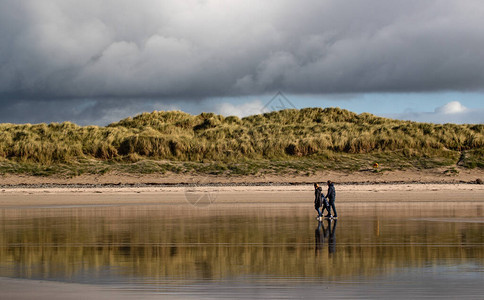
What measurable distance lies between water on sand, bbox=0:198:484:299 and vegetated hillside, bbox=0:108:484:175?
97.2 ft

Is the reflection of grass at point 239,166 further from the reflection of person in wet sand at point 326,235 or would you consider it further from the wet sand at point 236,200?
the reflection of person in wet sand at point 326,235

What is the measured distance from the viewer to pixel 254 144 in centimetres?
5500

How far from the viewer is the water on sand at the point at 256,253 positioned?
930 centimetres

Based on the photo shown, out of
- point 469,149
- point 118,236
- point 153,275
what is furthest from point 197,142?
point 153,275

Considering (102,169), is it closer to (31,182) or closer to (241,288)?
(31,182)

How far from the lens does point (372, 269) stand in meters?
10.7

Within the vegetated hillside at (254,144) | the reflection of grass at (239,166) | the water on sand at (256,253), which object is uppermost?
the vegetated hillside at (254,144)

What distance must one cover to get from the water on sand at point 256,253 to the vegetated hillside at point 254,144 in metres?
29.6

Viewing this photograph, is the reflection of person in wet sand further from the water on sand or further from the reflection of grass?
the reflection of grass

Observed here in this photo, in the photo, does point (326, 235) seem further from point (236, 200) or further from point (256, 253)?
point (236, 200)

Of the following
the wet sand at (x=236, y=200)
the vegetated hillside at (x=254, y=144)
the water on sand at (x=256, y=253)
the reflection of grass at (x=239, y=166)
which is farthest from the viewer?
the vegetated hillside at (x=254, y=144)

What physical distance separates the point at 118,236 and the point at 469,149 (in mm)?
43840

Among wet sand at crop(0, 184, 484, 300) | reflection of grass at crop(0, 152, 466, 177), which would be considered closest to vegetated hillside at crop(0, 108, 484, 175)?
reflection of grass at crop(0, 152, 466, 177)

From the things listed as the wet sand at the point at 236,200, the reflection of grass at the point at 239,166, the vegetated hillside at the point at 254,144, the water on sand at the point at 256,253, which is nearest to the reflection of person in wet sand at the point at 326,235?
the water on sand at the point at 256,253
